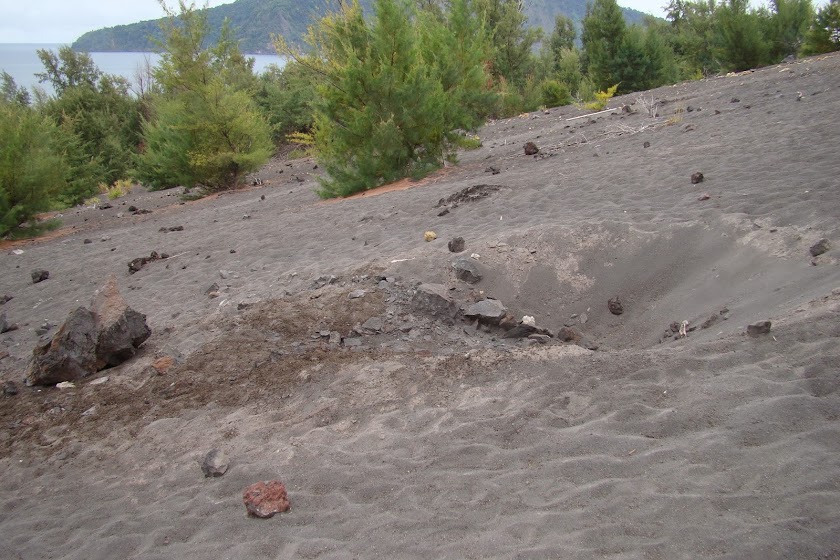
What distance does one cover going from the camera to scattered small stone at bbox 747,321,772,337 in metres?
3.37

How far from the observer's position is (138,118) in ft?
92.6

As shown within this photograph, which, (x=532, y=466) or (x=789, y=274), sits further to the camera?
(x=789, y=274)

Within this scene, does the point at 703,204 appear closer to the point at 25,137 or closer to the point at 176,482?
the point at 176,482

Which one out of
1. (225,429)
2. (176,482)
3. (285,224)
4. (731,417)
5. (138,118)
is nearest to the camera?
(731,417)

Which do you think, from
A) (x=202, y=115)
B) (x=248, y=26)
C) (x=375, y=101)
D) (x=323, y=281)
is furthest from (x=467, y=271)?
(x=248, y=26)

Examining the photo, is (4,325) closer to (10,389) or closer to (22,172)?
(10,389)

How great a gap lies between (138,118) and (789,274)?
29381 mm

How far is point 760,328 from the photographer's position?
338 centimetres

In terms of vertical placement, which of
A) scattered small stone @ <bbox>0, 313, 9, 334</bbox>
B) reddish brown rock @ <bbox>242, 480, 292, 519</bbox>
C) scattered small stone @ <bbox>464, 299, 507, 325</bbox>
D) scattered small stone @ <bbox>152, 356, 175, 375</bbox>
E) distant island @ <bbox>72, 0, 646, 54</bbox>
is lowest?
reddish brown rock @ <bbox>242, 480, 292, 519</bbox>

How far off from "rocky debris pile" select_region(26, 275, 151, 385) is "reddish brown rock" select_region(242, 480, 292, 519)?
2.55m

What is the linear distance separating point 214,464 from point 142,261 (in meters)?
5.54

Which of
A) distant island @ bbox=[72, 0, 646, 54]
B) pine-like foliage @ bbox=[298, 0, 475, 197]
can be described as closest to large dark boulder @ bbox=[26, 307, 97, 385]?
pine-like foliage @ bbox=[298, 0, 475, 197]

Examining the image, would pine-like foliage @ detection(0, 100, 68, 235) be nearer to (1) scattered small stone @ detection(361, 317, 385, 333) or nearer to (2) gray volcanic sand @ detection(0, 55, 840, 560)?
(2) gray volcanic sand @ detection(0, 55, 840, 560)

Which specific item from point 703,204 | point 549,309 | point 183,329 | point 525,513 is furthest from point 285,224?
point 525,513
